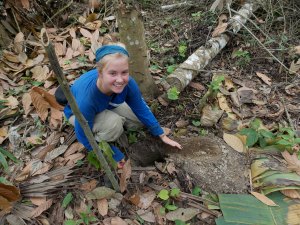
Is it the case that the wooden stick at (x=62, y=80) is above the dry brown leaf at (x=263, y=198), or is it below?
above

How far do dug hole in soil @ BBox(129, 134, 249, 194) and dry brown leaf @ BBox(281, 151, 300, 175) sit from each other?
0.98 ft

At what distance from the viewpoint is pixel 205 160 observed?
2.53 meters

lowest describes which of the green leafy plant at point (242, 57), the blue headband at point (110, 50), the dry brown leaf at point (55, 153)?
the dry brown leaf at point (55, 153)

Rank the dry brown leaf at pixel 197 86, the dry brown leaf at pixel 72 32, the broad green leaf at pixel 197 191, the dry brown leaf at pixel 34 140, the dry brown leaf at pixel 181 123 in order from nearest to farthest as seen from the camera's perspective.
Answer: the broad green leaf at pixel 197 191 < the dry brown leaf at pixel 34 140 < the dry brown leaf at pixel 181 123 < the dry brown leaf at pixel 197 86 < the dry brown leaf at pixel 72 32

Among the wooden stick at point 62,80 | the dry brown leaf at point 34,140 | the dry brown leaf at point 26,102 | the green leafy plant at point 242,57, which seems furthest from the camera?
the green leafy plant at point 242,57

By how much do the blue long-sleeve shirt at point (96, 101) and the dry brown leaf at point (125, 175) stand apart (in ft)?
1.02

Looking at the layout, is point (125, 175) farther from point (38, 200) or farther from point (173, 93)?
point (173, 93)

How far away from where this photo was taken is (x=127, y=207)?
233cm

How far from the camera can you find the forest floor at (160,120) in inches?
91.2

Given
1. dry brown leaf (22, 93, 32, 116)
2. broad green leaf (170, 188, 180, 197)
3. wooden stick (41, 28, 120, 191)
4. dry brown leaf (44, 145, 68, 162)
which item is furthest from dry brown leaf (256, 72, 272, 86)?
dry brown leaf (22, 93, 32, 116)

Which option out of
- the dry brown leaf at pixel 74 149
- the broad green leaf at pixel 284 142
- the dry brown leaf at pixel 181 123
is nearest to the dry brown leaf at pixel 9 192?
the dry brown leaf at pixel 74 149

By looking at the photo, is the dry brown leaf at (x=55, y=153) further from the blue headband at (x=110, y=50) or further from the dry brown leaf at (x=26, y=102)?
the blue headband at (x=110, y=50)

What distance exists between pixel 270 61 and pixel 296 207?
180 cm

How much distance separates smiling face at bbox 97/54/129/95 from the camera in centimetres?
199
